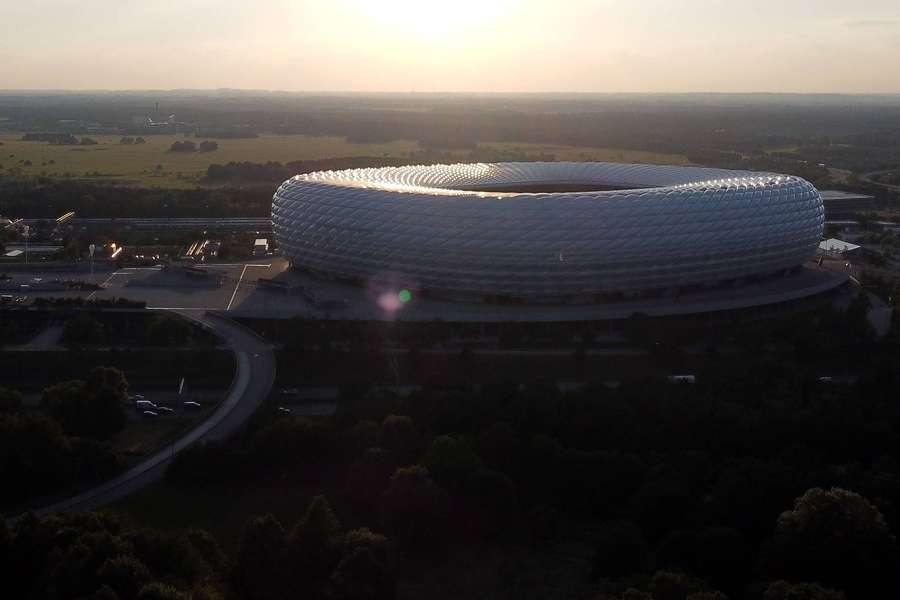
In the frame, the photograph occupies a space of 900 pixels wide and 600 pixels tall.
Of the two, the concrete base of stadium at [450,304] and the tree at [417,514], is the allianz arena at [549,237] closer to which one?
the concrete base of stadium at [450,304]

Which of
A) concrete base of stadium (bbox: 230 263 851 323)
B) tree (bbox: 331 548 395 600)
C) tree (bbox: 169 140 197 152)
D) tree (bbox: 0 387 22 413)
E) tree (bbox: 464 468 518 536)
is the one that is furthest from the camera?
tree (bbox: 169 140 197 152)

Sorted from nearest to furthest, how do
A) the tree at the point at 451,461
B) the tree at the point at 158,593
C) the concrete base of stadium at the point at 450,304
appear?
the tree at the point at 158,593, the tree at the point at 451,461, the concrete base of stadium at the point at 450,304

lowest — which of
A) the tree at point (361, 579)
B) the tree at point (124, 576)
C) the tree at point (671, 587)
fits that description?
the tree at point (361, 579)

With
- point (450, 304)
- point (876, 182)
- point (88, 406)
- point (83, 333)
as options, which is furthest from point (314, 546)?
point (876, 182)

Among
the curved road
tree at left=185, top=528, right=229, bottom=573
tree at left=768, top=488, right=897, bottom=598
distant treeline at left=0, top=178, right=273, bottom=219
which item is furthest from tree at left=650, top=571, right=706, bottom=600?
distant treeline at left=0, top=178, right=273, bottom=219

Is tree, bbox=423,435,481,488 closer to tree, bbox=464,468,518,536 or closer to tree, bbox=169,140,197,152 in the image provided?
tree, bbox=464,468,518,536

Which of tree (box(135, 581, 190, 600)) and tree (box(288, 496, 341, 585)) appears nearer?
tree (box(135, 581, 190, 600))

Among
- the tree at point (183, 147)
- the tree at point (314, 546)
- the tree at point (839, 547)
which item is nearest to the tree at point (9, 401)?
the tree at point (314, 546)
